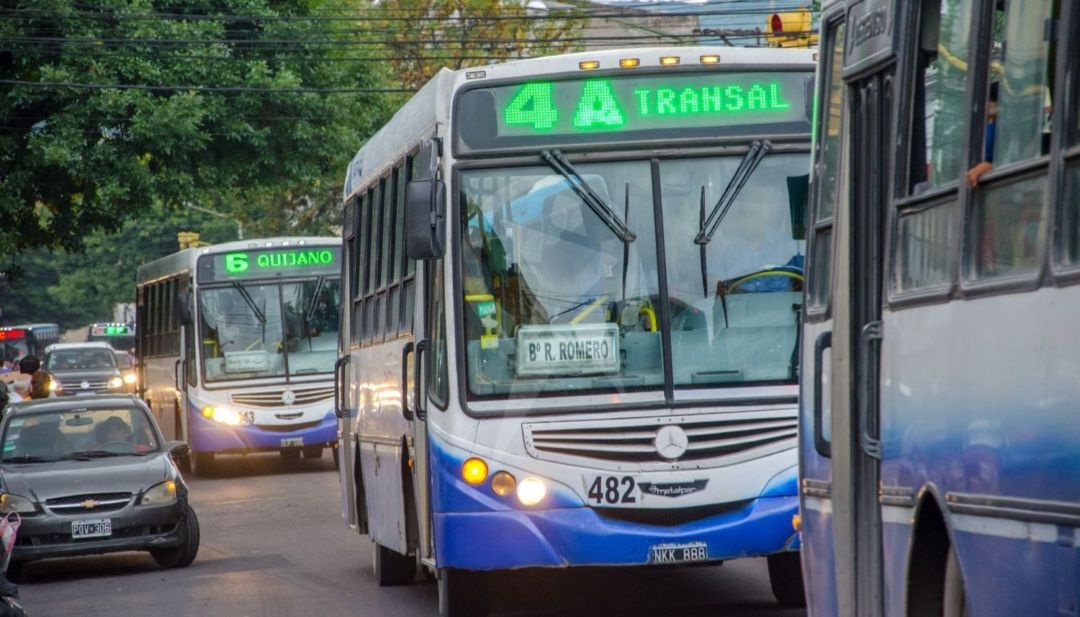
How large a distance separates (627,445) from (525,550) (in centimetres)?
77

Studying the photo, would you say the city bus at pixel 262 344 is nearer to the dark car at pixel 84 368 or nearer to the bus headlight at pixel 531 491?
the bus headlight at pixel 531 491

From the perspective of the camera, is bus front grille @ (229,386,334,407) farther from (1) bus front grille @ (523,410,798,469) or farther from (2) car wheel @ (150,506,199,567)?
(1) bus front grille @ (523,410,798,469)

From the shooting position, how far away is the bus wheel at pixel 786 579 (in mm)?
11484

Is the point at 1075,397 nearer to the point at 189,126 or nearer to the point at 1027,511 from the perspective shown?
the point at 1027,511

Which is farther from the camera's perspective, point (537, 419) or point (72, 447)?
point (72, 447)

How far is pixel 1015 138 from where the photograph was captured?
5129 millimetres

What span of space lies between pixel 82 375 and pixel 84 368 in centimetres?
56

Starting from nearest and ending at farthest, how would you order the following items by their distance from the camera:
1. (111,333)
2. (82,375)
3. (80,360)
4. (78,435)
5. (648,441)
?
(648,441) < (78,435) < (82,375) < (80,360) < (111,333)

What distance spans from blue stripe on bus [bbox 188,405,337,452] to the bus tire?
14657 millimetres

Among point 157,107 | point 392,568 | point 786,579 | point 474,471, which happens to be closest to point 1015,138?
point 474,471

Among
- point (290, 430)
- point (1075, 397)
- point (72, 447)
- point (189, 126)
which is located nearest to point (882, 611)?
point (1075, 397)

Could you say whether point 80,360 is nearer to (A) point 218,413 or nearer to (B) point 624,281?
(A) point 218,413

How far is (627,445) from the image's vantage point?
10016 mm

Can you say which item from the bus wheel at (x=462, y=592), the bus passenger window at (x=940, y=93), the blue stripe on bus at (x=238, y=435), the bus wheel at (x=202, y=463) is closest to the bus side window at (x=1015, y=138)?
the bus passenger window at (x=940, y=93)
